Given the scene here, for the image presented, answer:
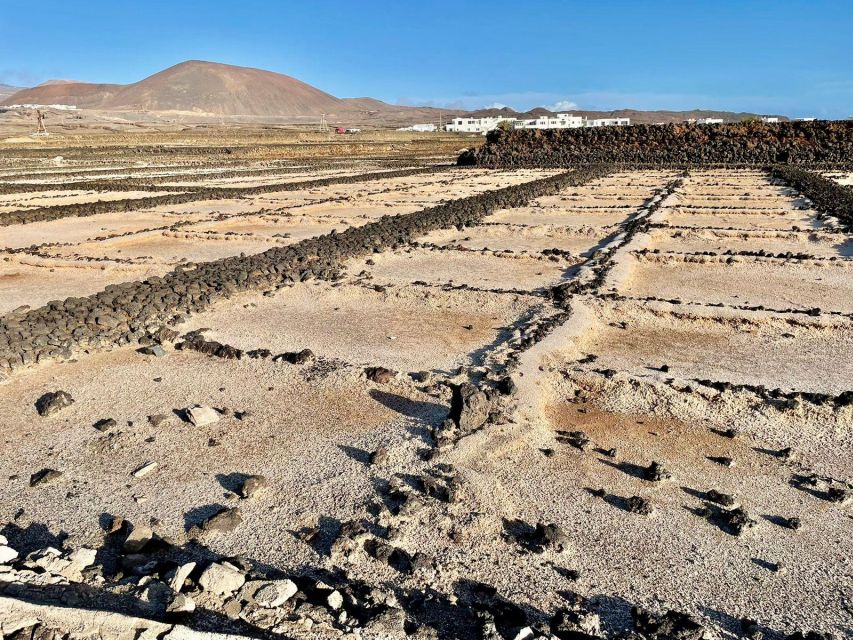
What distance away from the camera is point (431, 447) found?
4.79 metres

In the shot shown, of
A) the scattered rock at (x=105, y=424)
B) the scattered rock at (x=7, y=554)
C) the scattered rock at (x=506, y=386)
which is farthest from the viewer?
the scattered rock at (x=506, y=386)

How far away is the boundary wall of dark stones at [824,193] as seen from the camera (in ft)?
50.1

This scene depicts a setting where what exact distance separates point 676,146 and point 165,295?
119 feet

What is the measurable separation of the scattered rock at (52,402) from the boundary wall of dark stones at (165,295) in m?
1.14

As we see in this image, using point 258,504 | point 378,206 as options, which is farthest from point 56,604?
point 378,206

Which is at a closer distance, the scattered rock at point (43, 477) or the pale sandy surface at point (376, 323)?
the scattered rock at point (43, 477)

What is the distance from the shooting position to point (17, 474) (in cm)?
453

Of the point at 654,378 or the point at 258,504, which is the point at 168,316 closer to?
the point at 258,504

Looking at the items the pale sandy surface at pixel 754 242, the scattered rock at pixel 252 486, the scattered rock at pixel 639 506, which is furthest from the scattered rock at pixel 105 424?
the pale sandy surface at pixel 754 242

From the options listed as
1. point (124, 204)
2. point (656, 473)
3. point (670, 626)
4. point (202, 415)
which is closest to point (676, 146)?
point (124, 204)

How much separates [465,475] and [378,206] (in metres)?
15.4

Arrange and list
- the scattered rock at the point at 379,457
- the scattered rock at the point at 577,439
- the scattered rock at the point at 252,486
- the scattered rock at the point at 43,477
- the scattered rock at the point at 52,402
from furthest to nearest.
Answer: the scattered rock at the point at 52,402
the scattered rock at the point at 577,439
the scattered rock at the point at 379,457
the scattered rock at the point at 43,477
the scattered rock at the point at 252,486

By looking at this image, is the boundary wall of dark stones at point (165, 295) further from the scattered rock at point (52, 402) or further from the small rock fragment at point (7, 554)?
the small rock fragment at point (7, 554)

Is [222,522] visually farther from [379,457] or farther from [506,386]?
[506,386]
